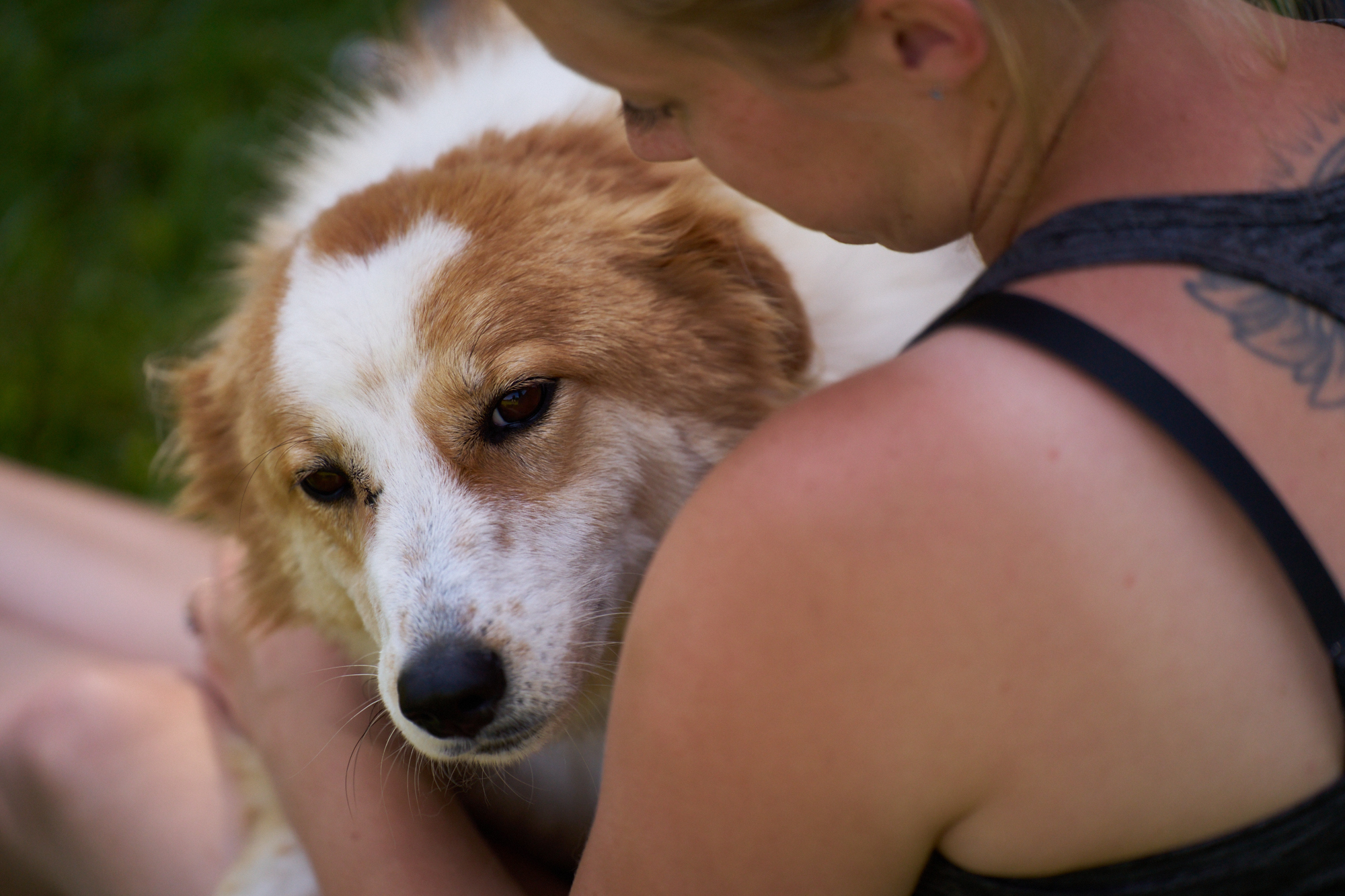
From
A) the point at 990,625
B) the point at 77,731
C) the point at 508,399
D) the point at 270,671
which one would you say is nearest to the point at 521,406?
the point at 508,399

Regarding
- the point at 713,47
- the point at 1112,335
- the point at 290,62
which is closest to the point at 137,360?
the point at 290,62

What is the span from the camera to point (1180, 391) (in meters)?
0.98

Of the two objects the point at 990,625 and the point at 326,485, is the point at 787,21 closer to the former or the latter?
the point at 990,625

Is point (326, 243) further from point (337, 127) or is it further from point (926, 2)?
point (926, 2)

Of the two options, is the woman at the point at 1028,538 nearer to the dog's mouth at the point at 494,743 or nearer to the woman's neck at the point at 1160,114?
the woman's neck at the point at 1160,114

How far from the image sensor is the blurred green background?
3967mm

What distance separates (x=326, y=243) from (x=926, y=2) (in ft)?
3.59

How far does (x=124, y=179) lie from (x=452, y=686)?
3.84 metres

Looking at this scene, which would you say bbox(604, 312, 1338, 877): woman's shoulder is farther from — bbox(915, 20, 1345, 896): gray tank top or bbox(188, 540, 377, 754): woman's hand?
bbox(188, 540, 377, 754): woman's hand

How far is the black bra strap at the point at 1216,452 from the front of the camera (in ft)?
3.21

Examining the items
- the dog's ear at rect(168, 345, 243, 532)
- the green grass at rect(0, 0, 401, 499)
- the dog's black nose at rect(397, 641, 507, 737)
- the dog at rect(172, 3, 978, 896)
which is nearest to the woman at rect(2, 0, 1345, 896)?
the dog's black nose at rect(397, 641, 507, 737)

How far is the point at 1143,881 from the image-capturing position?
3.49 feet

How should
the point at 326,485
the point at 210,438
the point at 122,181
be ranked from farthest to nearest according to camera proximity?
the point at 122,181, the point at 210,438, the point at 326,485

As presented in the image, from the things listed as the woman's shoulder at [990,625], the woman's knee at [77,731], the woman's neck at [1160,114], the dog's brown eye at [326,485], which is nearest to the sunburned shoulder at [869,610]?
the woman's shoulder at [990,625]
